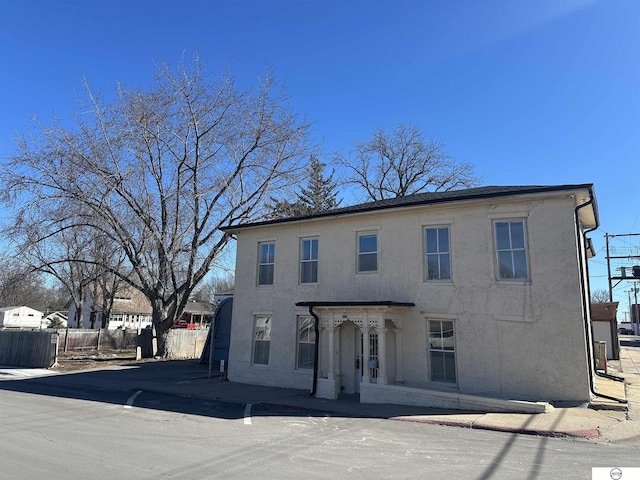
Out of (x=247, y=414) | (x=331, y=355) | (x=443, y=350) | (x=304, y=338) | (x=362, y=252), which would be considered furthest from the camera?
(x=304, y=338)

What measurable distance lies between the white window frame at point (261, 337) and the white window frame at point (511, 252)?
340 inches

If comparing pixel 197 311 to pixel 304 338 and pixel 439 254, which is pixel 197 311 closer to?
pixel 304 338

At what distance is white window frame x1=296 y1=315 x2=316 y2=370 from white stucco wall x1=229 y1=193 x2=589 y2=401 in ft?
0.71

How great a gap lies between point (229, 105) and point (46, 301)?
85.0 metres

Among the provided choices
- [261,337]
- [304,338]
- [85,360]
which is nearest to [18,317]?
[85,360]

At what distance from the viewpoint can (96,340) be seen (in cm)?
3158

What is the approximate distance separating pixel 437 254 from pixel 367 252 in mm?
2509

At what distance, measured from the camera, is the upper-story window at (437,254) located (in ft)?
44.0

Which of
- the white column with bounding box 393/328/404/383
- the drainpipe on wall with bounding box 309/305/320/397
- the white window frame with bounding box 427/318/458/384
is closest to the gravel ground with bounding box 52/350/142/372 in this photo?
the drainpipe on wall with bounding box 309/305/320/397

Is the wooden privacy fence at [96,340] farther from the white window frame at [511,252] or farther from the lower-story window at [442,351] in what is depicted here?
the white window frame at [511,252]

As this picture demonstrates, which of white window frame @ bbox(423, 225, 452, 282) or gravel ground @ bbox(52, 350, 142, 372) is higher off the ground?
white window frame @ bbox(423, 225, 452, 282)

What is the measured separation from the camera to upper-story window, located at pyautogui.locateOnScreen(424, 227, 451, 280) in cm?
1341

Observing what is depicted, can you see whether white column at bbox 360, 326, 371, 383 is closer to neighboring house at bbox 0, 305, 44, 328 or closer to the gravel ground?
the gravel ground

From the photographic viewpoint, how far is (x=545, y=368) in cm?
1145
